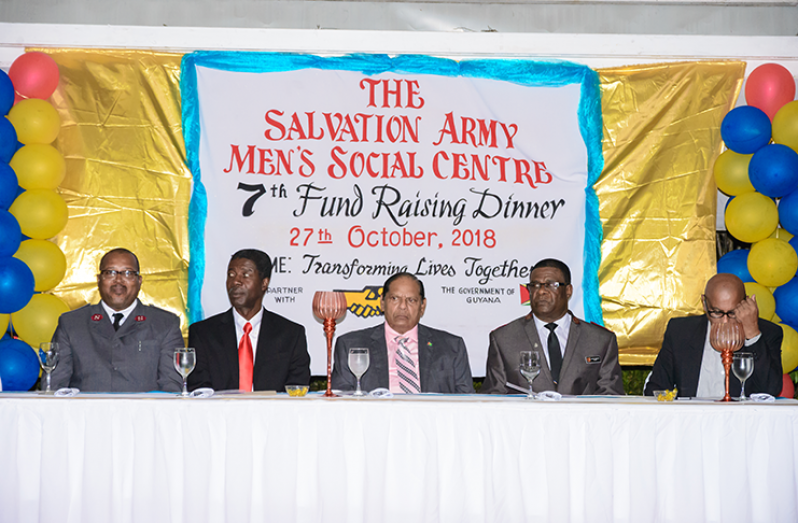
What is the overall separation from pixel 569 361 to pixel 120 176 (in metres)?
2.72

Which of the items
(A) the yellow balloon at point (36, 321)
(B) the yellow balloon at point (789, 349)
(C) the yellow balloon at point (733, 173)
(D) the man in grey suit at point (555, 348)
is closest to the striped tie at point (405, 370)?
(D) the man in grey suit at point (555, 348)

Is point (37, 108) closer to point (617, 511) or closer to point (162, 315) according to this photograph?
point (162, 315)

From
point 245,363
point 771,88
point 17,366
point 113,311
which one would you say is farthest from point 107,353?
point 771,88

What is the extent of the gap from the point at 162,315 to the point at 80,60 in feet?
5.42

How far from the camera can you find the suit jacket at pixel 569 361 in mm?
3393

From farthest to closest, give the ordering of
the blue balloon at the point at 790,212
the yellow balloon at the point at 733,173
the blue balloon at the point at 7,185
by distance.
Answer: the yellow balloon at the point at 733,173, the blue balloon at the point at 790,212, the blue balloon at the point at 7,185

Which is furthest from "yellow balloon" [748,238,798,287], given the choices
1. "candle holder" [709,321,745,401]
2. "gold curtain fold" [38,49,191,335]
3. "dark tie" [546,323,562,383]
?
"gold curtain fold" [38,49,191,335]

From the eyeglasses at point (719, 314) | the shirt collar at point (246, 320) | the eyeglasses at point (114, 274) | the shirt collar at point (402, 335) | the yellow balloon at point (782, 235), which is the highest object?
the yellow balloon at point (782, 235)

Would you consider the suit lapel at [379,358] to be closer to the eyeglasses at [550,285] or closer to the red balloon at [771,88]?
the eyeglasses at [550,285]

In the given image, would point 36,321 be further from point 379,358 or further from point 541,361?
point 541,361

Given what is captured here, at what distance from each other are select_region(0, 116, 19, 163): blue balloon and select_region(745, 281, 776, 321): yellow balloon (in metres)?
3.93

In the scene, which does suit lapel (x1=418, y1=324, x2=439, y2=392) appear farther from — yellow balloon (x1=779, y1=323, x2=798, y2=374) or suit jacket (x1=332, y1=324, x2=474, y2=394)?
yellow balloon (x1=779, y1=323, x2=798, y2=374)

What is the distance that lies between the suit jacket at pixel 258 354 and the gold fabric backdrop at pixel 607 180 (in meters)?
0.48

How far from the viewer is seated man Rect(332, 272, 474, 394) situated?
3.39 m
